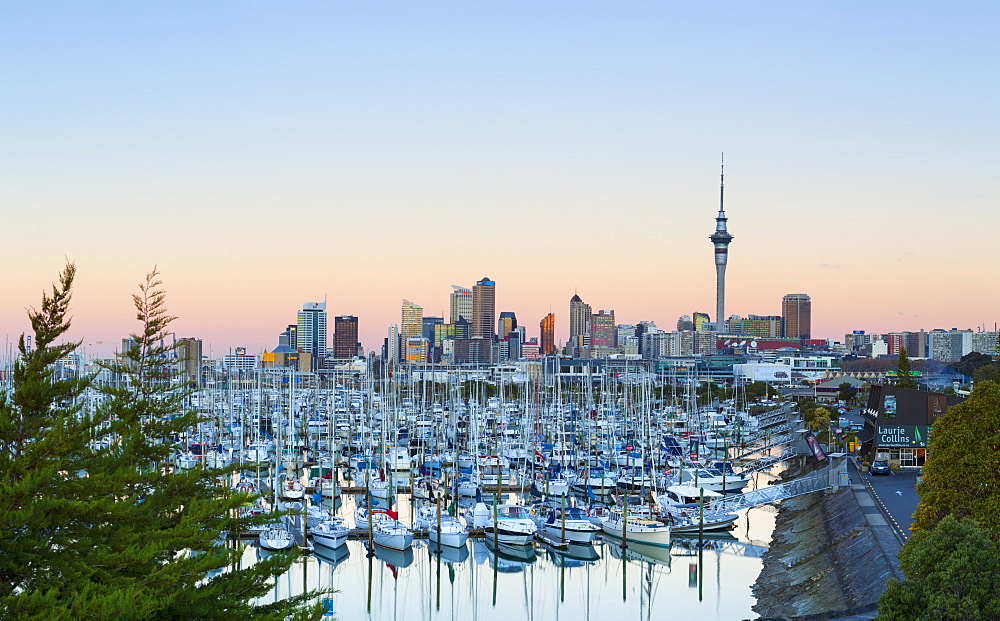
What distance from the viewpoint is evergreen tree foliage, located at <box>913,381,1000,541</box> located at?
79.7ft

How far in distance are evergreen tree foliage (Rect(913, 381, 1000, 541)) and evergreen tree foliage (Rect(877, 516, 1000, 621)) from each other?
4.74 meters

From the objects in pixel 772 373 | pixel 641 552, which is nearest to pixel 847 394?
pixel 772 373

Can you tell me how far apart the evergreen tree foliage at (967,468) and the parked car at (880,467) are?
27.3 metres

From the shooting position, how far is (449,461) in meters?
60.0

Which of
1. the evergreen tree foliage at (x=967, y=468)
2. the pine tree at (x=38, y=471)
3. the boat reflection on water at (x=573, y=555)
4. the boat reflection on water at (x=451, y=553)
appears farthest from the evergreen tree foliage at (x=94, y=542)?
the boat reflection on water at (x=573, y=555)

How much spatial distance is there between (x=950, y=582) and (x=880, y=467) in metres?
35.0

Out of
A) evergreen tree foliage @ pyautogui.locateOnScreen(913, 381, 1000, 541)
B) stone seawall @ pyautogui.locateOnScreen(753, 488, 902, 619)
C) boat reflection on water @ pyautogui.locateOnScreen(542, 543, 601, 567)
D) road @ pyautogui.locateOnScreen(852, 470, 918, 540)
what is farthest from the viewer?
boat reflection on water @ pyautogui.locateOnScreen(542, 543, 601, 567)

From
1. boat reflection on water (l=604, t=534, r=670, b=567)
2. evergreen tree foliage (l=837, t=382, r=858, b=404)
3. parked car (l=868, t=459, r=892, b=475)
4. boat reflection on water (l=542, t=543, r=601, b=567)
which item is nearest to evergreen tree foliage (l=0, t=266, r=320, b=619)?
boat reflection on water (l=542, t=543, r=601, b=567)

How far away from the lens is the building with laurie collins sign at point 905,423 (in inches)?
2066

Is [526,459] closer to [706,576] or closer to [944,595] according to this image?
[706,576]

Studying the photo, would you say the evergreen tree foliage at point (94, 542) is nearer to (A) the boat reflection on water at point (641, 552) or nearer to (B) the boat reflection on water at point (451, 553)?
(B) the boat reflection on water at point (451, 553)

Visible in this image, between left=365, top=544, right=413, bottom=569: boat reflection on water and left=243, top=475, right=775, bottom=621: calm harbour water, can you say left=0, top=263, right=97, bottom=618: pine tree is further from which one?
left=365, top=544, right=413, bottom=569: boat reflection on water

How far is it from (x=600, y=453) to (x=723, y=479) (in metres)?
15.1

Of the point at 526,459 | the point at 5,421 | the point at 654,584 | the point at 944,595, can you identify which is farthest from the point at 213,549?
the point at 526,459
